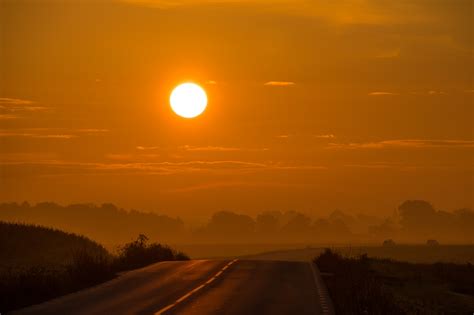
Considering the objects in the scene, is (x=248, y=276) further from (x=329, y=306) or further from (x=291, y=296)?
(x=329, y=306)

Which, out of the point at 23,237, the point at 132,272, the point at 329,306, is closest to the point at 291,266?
the point at 132,272

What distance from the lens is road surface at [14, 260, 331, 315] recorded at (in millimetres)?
24656

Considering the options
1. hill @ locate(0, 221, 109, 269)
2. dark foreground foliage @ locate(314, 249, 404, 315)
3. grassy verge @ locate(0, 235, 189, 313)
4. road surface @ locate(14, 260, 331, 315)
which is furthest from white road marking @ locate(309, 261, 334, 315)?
hill @ locate(0, 221, 109, 269)

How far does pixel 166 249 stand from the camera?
5544cm

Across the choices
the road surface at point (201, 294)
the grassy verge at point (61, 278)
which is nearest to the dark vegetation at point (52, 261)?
the grassy verge at point (61, 278)

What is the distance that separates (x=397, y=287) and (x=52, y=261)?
21.9 meters

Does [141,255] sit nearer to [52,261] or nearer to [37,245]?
[52,261]

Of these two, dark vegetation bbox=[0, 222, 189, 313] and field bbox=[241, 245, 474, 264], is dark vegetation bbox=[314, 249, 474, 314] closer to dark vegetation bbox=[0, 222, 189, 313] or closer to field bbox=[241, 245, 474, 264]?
dark vegetation bbox=[0, 222, 189, 313]

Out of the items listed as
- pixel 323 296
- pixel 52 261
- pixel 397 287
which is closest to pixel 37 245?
pixel 52 261

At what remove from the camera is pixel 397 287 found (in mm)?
43406

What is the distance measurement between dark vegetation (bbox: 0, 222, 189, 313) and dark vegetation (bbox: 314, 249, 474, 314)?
9912mm

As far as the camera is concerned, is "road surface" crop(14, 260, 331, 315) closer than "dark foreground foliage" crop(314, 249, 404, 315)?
Yes

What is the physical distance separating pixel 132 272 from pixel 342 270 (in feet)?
33.1

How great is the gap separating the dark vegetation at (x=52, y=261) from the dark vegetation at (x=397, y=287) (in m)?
9.91
